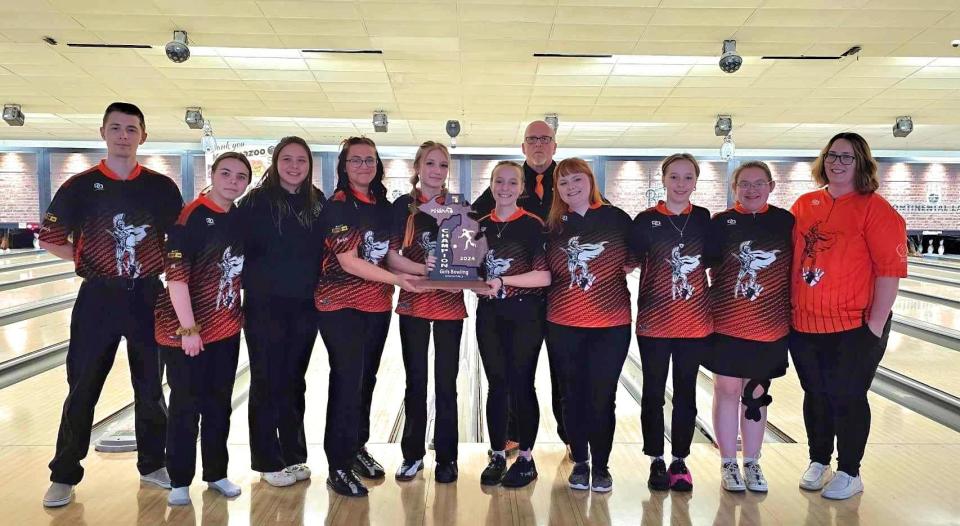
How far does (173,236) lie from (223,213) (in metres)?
0.18

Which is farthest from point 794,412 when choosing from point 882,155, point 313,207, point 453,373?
point 882,155

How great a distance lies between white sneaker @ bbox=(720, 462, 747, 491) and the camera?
2383 mm

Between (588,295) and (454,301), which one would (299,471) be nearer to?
(454,301)

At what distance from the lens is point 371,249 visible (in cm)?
232

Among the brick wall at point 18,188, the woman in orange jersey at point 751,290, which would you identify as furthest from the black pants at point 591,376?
the brick wall at point 18,188

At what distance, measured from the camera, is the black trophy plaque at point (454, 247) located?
2.21 m

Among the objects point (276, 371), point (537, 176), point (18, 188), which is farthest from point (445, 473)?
point (18, 188)

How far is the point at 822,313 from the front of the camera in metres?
2.25

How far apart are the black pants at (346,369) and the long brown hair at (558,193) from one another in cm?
71

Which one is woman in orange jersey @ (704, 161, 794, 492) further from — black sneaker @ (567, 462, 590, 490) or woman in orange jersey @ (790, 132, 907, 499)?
black sneaker @ (567, 462, 590, 490)

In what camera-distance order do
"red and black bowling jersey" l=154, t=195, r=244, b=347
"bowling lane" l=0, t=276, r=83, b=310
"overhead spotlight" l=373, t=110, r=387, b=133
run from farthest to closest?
"overhead spotlight" l=373, t=110, r=387, b=133, "bowling lane" l=0, t=276, r=83, b=310, "red and black bowling jersey" l=154, t=195, r=244, b=347

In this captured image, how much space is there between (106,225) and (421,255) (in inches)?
43.4

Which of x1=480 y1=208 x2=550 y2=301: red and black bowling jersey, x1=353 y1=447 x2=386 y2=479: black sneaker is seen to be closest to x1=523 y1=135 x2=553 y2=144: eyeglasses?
x1=480 y1=208 x2=550 y2=301: red and black bowling jersey

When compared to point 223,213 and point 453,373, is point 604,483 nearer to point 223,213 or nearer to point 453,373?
point 453,373
